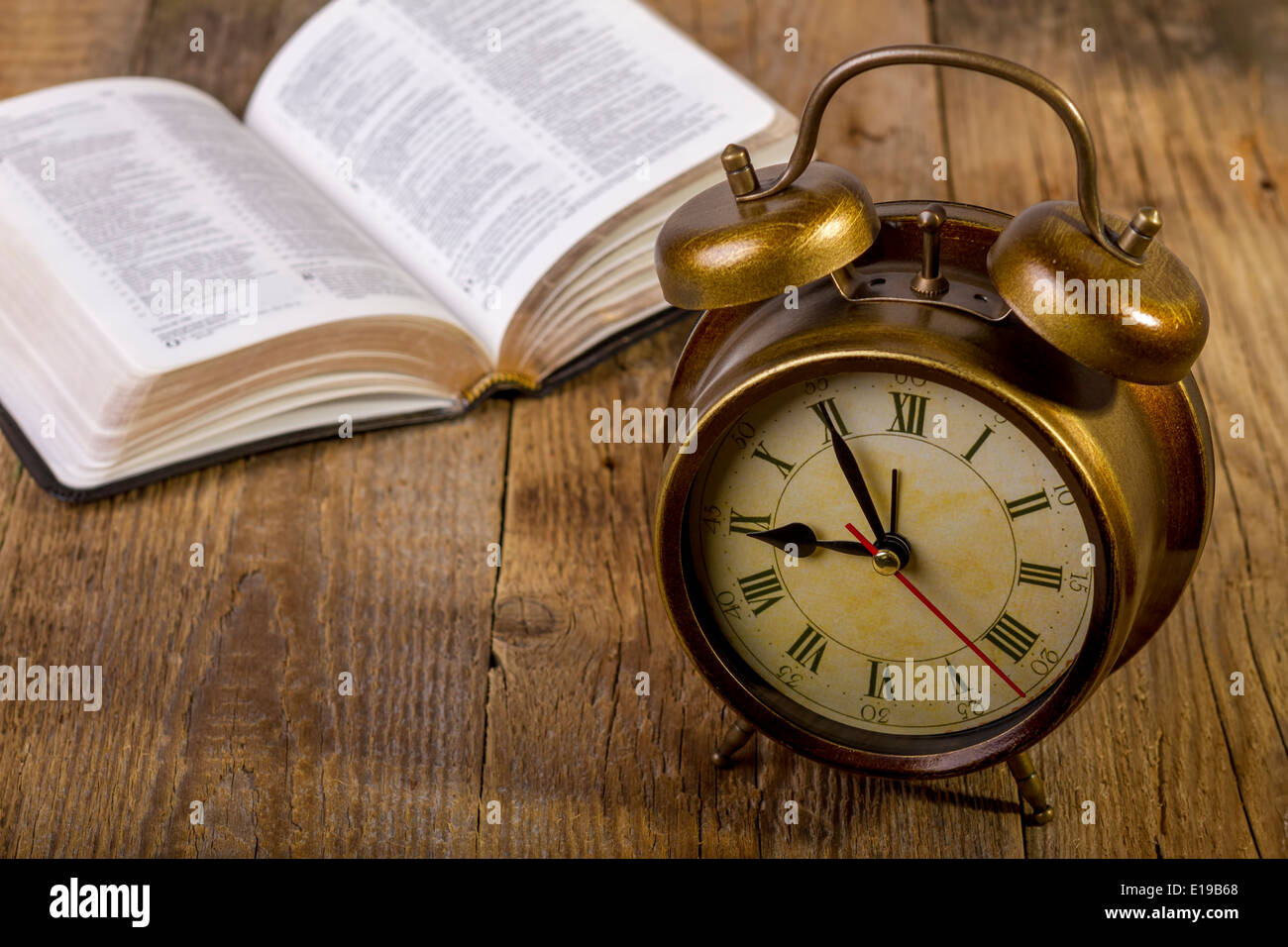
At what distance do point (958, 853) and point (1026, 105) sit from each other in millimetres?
1150

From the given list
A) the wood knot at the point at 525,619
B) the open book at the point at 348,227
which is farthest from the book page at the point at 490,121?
the wood knot at the point at 525,619

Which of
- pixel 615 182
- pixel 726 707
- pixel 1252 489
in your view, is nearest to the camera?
pixel 726 707

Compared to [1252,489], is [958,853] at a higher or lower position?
lower

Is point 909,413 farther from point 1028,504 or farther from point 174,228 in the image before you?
point 174,228

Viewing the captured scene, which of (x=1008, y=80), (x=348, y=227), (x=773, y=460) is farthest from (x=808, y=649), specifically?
(x=348, y=227)

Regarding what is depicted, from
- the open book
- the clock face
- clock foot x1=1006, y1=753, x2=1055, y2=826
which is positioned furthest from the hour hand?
the open book

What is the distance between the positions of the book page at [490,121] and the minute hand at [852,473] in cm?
54

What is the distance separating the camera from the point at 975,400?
95 cm

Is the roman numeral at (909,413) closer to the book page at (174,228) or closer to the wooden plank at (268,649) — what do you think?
the wooden plank at (268,649)

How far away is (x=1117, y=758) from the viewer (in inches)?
46.2

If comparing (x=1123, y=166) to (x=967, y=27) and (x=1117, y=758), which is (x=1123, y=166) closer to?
(x=967, y=27)

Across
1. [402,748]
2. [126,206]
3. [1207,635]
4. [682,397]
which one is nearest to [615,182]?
[682,397]

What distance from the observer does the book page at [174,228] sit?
4.57 feet

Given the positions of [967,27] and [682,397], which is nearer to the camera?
[682,397]
